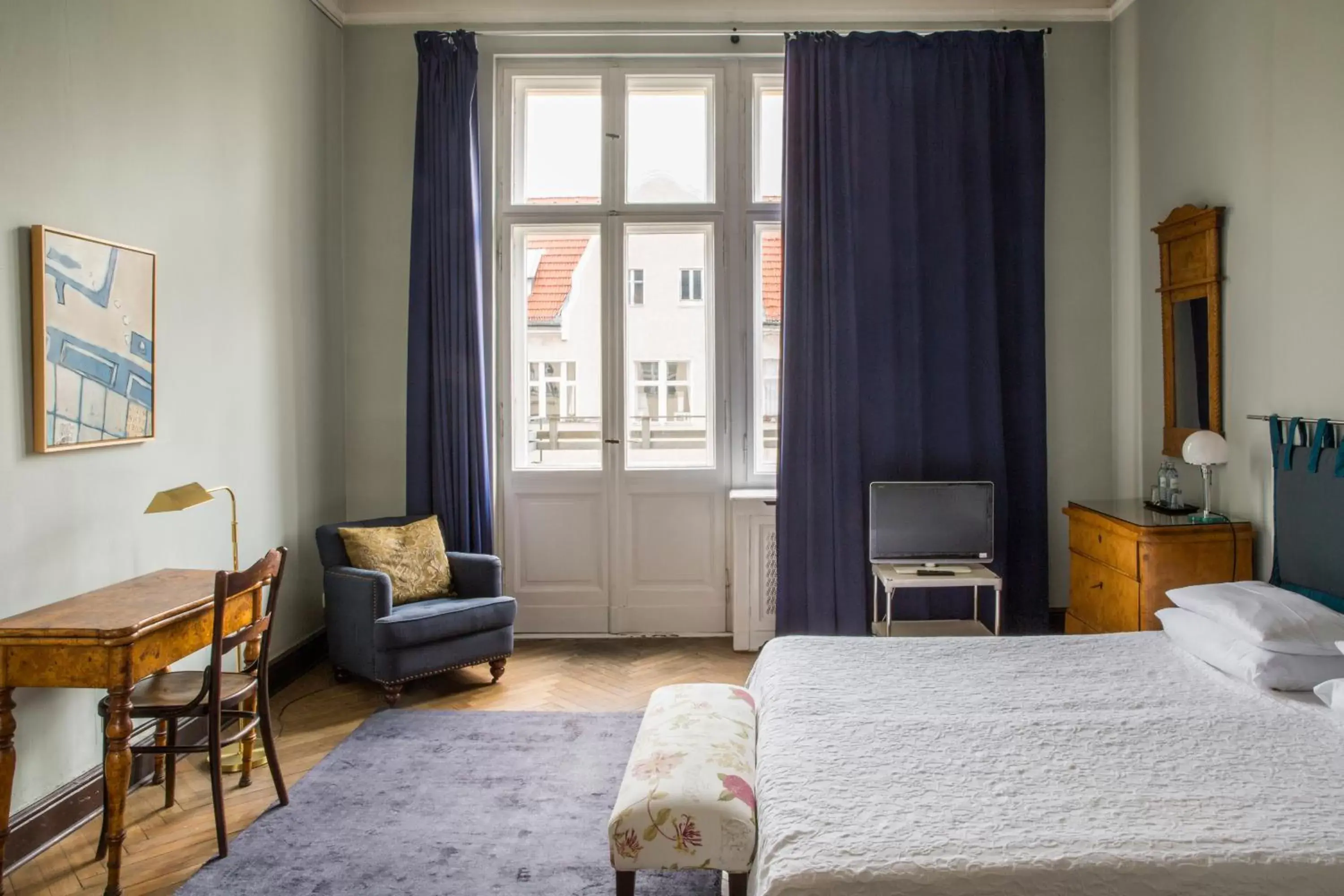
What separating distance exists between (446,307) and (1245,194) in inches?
145

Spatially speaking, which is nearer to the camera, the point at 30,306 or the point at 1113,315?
the point at 30,306

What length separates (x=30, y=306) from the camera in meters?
2.46

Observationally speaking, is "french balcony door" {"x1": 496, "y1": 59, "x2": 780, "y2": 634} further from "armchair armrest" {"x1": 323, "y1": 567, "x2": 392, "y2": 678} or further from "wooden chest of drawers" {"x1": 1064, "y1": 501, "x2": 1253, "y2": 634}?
"wooden chest of drawers" {"x1": 1064, "y1": 501, "x2": 1253, "y2": 634}

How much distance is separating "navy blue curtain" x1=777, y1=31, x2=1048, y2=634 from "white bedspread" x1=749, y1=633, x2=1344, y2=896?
1.75 metres

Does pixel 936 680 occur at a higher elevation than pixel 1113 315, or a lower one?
lower

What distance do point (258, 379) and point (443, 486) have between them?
1.06 m

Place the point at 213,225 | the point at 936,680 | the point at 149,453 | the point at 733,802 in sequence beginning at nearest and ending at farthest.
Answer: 1. the point at 733,802
2. the point at 936,680
3. the point at 149,453
4. the point at 213,225

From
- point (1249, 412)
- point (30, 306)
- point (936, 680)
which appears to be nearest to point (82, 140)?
point (30, 306)

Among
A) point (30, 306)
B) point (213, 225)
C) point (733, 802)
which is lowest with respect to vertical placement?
point (733, 802)

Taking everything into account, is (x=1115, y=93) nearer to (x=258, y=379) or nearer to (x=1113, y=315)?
(x=1113, y=315)

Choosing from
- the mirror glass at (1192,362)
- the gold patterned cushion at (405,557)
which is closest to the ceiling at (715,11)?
the mirror glass at (1192,362)

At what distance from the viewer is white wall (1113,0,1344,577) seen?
3.04 m

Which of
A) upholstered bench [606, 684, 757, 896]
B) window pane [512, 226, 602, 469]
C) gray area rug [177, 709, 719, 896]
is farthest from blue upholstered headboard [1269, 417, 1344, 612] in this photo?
window pane [512, 226, 602, 469]

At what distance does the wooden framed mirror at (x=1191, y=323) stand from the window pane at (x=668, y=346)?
7.33ft
